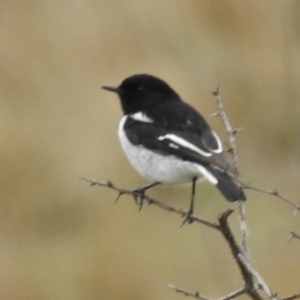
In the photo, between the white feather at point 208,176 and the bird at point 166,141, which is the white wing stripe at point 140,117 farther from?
the white feather at point 208,176

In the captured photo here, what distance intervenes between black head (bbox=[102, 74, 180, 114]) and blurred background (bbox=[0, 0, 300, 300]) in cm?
269

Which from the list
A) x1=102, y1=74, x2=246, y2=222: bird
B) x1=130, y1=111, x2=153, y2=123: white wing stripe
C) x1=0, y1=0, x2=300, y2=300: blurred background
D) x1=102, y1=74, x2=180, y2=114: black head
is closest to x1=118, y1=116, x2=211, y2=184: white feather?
x1=102, y1=74, x2=246, y2=222: bird

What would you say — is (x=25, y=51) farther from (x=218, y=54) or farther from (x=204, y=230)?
(x=204, y=230)

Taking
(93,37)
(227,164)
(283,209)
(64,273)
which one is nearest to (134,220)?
(64,273)

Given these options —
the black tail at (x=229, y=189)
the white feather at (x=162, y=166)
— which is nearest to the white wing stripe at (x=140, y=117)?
the white feather at (x=162, y=166)

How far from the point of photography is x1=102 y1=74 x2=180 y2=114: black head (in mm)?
3801

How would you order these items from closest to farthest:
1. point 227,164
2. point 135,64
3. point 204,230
Answer: point 227,164 < point 204,230 < point 135,64

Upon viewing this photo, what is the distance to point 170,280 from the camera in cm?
657

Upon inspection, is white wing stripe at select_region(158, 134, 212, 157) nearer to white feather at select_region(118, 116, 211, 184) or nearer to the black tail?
white feather at select_region(118, 116, 211, 184)

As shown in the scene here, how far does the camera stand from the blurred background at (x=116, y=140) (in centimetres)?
673

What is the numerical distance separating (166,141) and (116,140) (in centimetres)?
397

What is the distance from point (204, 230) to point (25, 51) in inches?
101

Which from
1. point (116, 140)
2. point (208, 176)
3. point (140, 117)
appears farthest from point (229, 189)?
point (116, 140)

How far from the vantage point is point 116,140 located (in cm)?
726
